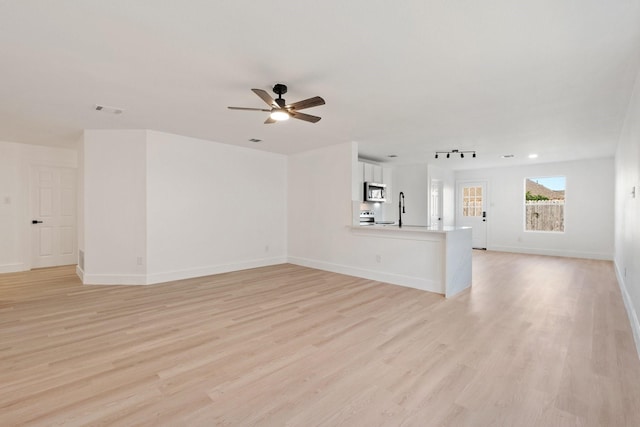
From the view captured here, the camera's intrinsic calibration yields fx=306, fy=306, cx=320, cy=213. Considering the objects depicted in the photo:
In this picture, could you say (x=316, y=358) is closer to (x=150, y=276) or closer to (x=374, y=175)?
(x=150, y=276)

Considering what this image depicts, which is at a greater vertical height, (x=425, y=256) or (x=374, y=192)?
(x=374, y=192)

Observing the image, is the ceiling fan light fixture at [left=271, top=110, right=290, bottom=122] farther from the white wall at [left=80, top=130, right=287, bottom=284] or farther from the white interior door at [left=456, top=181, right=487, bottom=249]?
the white interior door at [left=456, top=181, right=487, bottom=249]

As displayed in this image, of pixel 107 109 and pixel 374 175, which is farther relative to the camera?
pixel 374 175

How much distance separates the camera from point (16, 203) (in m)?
5.95

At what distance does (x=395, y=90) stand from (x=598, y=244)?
24.0ft

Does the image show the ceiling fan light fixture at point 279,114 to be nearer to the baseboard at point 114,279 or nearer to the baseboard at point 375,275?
the baseboard at point 375,275

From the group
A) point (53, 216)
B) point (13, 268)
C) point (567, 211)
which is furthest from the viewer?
point (567, 211)

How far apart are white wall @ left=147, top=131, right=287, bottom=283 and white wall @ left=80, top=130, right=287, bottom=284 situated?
0.02m

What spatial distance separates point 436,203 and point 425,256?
4.70 m

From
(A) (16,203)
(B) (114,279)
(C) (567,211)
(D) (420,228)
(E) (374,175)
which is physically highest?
(E) (374,175)

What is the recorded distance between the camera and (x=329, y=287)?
15.4 feet

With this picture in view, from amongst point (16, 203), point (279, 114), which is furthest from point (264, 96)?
point (16, 203)

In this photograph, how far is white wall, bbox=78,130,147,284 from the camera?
4.81 meters

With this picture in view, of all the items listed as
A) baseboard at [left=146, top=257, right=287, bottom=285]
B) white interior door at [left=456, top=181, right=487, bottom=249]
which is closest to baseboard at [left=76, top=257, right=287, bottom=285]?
baseboard at [left=146, top=257, right=287, bottom=285]
